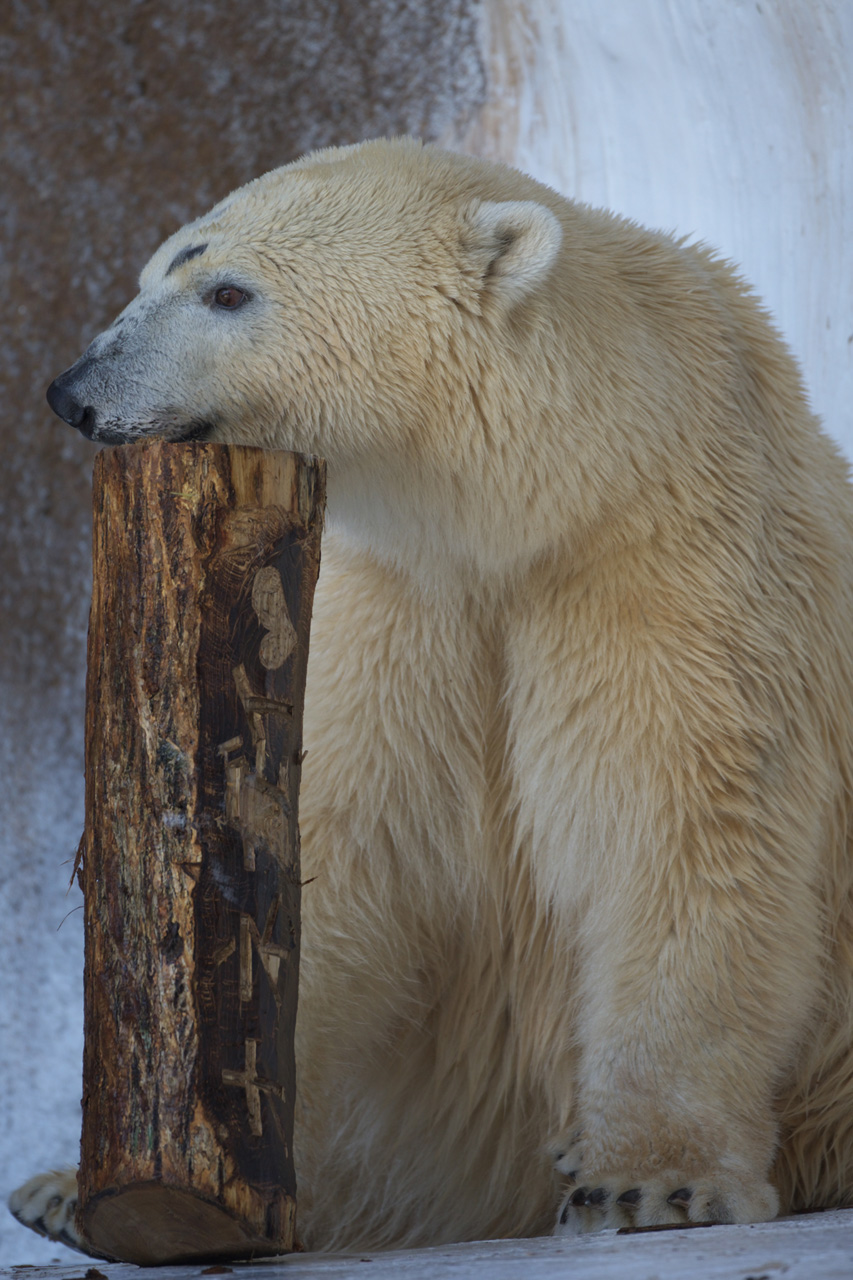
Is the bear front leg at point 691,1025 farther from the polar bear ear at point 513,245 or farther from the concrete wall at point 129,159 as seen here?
the concrete wall at point 129,159

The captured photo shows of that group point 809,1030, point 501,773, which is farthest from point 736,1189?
point 501,773

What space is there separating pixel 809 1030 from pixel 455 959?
610 millimetres

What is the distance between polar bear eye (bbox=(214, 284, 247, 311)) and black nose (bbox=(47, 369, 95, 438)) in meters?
0.25

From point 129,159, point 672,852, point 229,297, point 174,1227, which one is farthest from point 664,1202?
point 129,159

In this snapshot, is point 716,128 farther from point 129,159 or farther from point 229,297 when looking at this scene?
point 229,297

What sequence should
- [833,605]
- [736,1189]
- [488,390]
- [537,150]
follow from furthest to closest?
1. [537,150]
2. [833,605]
3. [488,390]
4. [736,1189]

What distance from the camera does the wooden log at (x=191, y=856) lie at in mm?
1479

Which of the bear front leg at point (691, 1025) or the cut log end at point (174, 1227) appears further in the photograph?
the bear front leg at point (691, 1025)

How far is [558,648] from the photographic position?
2152 millimetres

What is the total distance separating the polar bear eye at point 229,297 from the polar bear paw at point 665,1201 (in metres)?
1.40

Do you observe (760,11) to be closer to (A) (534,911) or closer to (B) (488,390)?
(B) (488,390)

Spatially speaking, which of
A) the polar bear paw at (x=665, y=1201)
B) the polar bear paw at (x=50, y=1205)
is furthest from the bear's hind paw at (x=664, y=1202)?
the polar bear paw at (x=50, y=1205)

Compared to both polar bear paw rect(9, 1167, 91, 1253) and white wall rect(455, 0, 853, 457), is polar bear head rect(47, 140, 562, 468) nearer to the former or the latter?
polar bear paw rect(9, 1167, 91, 1253)

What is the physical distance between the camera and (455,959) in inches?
95.8
